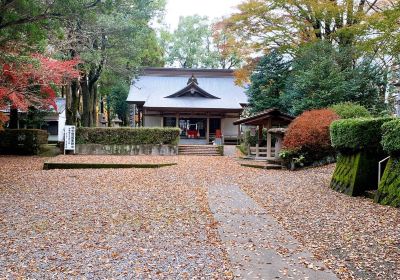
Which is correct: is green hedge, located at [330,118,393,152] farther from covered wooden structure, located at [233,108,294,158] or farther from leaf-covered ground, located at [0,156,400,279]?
covered wooden structure, located at [233,108,294,158]

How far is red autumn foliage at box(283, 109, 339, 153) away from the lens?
13711 mm

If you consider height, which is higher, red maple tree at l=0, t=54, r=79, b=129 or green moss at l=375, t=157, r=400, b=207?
red maple tree at l=0, t=54, r=79, b=129

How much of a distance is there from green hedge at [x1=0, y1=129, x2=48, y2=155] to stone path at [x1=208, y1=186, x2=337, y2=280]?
1636cm

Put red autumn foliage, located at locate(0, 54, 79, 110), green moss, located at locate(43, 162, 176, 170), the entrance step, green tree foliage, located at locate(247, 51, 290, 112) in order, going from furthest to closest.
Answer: green tree foliage, located at locate(247, 51, 290, 112) → the entrance step → red autumn foliage, located at locate(0, 54, 79, 110) → green moss, located at locate(43, 162, 176, 170)

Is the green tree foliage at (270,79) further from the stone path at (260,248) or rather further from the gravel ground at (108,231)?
the stone path at (260,248)

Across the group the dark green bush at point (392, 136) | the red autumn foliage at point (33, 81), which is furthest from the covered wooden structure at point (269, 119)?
the red autumn foliage at point (33, 81)

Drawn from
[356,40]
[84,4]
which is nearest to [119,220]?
[84,4]

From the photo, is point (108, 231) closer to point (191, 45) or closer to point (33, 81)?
point (33, 81)

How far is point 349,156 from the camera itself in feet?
31.0

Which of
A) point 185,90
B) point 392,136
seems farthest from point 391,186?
point 185,90

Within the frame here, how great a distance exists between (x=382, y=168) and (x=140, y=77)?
85.4 ft

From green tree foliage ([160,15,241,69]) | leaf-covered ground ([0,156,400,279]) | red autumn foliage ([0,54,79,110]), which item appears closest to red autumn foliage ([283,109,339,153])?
leaf-covered ground ([0,156,400,279])

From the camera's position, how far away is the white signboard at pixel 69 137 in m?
19.9

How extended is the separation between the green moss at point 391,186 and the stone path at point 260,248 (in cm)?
261
